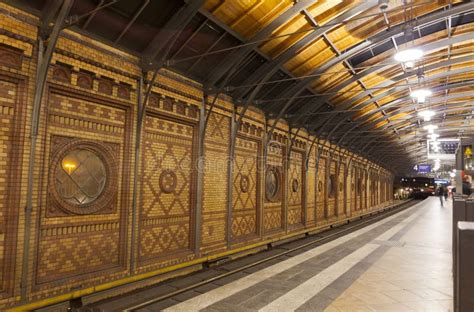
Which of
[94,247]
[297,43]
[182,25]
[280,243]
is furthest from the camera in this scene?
[280,243]

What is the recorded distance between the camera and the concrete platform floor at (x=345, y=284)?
22.3 ft

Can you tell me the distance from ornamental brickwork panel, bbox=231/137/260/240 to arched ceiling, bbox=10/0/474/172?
1.76 m

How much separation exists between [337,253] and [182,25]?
903 centimetres

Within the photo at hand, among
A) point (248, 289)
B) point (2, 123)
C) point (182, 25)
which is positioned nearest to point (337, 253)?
point (248, 289)

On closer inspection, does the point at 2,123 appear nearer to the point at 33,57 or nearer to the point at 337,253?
the point at 33,57

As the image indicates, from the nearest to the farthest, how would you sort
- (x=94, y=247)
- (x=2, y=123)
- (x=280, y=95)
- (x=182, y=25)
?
(x=2, y=123) < (x=94, y=247) < (x=182, y=25) < (x=280, y=95)

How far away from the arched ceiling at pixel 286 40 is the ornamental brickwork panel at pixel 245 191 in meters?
1.76

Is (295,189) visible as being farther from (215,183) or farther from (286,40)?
(286,40)

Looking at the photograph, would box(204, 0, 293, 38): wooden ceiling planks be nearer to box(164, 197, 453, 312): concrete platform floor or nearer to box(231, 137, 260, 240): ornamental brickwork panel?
box(231, 137, 260, 240): ornamental brickwork panel

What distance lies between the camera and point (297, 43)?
400 inches

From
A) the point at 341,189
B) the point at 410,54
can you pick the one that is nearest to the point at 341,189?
the point at 341,189

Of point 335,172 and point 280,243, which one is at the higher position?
point 335,172

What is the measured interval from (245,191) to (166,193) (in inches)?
161

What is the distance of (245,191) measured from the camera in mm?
12461
